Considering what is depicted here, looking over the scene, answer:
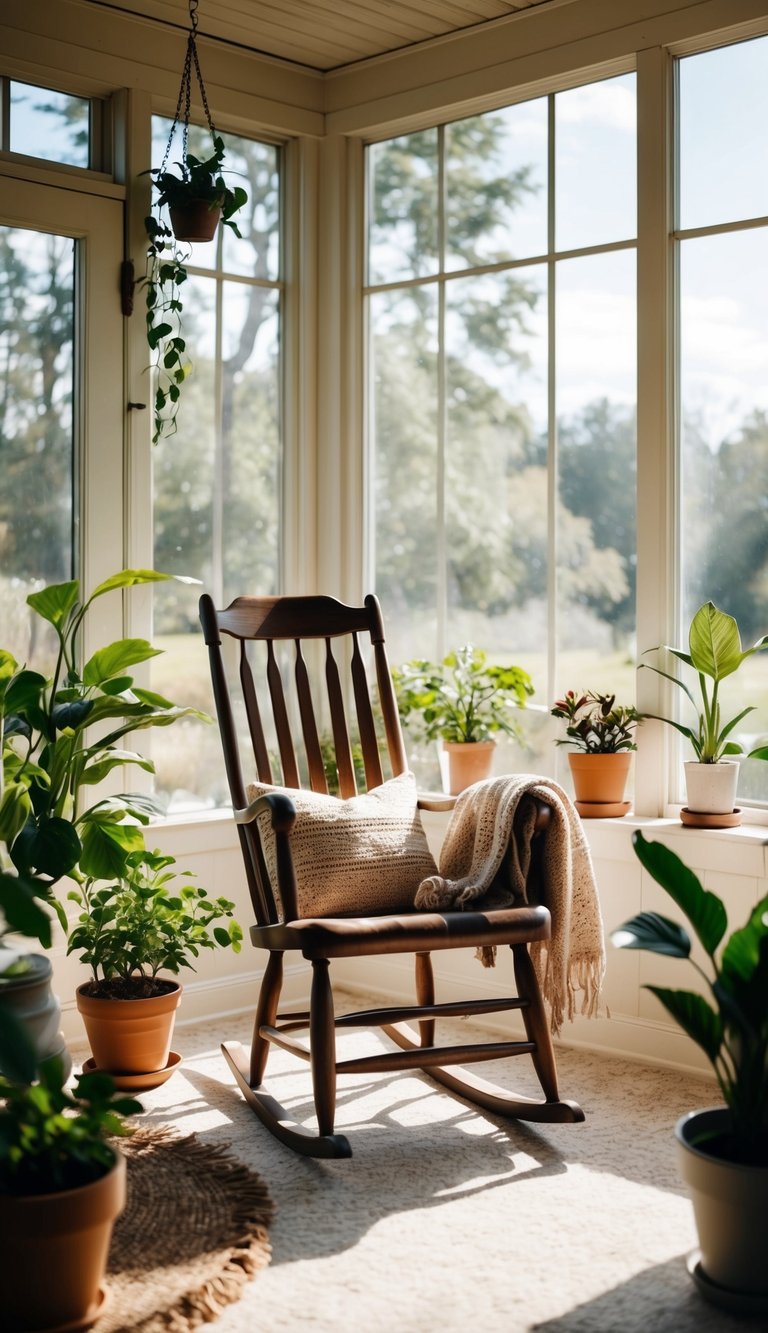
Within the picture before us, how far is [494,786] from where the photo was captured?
117 inches

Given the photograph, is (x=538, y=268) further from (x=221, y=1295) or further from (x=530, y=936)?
(x=221, y=1295)

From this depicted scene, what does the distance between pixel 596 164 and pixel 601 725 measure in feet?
4.97

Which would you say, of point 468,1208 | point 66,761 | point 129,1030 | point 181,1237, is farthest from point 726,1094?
point 66,761

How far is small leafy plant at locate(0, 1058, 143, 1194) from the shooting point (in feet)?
6.36

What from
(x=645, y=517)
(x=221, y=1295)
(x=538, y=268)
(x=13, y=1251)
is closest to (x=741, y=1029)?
(x=221, y=1295)

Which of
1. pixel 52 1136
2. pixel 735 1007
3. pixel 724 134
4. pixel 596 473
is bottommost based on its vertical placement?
pixel 52 1136

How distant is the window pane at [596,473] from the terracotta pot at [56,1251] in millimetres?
2008

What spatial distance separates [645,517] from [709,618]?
39 centimetres

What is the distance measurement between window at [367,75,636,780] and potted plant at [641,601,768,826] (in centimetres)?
31

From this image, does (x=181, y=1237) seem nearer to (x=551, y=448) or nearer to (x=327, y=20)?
(x=551, y=448)

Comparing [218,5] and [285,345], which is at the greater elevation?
[218,5]

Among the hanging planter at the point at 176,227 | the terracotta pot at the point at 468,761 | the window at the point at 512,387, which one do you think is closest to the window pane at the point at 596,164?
the window at the point at 512,387

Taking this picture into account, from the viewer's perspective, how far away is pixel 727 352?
3270mm

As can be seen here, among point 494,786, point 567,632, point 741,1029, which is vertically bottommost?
point 741,1029
